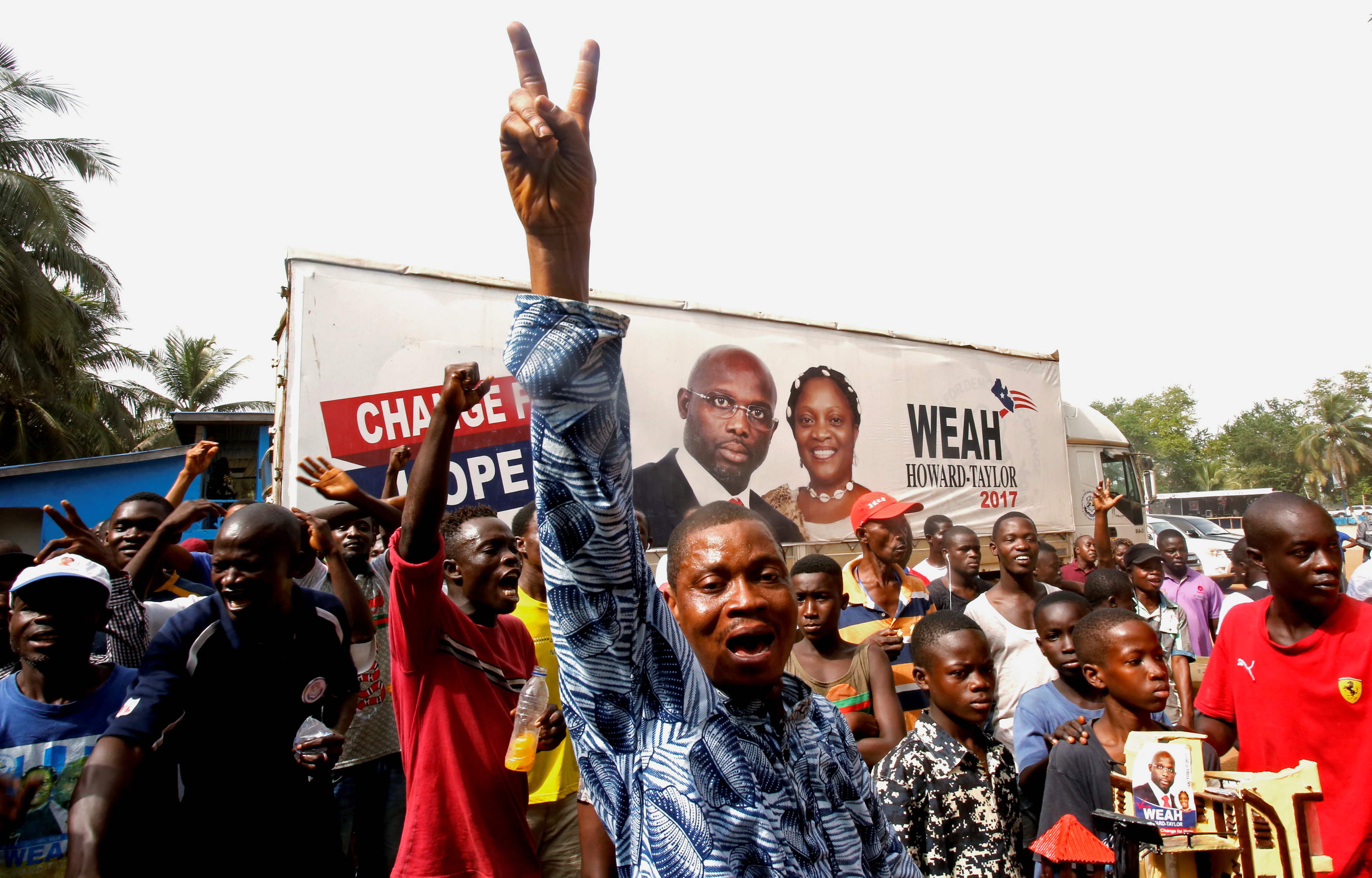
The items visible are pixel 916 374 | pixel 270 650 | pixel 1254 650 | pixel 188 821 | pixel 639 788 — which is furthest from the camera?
pixel 916 374

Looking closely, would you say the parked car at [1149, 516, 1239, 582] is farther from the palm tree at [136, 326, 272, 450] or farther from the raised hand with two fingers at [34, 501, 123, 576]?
the palm tree at [136, 326, 272, 450]

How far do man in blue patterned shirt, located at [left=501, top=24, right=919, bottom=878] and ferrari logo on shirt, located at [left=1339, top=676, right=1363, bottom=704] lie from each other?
7.61 ft

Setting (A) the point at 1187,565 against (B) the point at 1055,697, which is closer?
(B) the point at 1055,697

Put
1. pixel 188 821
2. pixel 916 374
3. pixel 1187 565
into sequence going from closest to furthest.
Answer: pixel 188 821 < pixel 1187 565 < pixel 916 374

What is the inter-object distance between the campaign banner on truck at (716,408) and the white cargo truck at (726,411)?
0.05ft

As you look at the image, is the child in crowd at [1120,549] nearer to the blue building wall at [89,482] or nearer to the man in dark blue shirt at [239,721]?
the man in dark blue shirt at [239,721]

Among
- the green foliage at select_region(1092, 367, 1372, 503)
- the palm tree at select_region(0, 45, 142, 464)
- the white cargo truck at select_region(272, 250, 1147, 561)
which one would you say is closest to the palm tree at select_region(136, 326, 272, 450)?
the palm tree at select_region(0, 45, 142, 464)

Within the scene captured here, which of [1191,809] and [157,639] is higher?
[157,639]

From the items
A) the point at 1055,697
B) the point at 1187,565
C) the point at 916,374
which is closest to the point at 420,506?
the point at 1055,697

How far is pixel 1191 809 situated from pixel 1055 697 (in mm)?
1011

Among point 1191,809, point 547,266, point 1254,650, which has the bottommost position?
point 1191,809

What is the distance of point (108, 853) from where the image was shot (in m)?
1.99

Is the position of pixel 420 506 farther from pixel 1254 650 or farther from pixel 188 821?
pixel 1254 650

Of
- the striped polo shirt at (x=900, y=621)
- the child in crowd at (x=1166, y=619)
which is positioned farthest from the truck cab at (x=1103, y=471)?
the striped polo shirt at (x=900, y=621)
